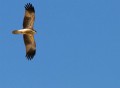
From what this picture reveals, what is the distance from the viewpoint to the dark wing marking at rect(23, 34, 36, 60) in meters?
32.4

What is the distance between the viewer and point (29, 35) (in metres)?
32.2

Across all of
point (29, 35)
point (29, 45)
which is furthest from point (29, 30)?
point (29, 45)

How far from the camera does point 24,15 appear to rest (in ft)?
105

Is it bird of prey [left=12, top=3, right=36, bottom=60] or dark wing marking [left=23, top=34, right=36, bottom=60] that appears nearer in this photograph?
bird of prey [left=12, top=3, right=36, bottom=60]

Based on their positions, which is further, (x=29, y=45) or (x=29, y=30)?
(x=29, y=45)

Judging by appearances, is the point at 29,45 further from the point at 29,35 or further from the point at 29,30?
the point at 29,30

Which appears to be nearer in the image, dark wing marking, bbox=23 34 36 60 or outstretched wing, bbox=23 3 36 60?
outstretched wing, bbox=23 3 36 60

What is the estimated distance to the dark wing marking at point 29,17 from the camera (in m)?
31.8

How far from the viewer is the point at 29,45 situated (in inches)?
1307

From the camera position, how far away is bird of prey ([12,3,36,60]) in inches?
1243

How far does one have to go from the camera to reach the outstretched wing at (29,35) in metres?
31.9

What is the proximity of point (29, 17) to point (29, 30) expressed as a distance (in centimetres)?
Answer: 80

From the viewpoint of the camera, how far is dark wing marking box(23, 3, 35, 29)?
31781 mm

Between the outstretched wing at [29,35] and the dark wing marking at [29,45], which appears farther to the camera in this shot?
the dark wing marking at [29,45]
